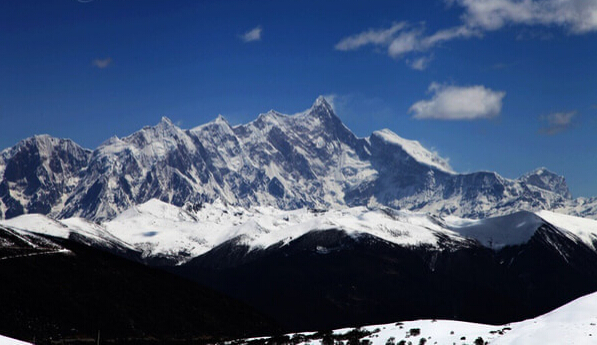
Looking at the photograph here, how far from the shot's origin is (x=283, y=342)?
133500mm

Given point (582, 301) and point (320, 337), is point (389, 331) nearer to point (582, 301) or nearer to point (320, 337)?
point (320, 337)

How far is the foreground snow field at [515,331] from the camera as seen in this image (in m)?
82.4

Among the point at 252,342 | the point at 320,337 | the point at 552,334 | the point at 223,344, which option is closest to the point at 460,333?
the point at 552,334

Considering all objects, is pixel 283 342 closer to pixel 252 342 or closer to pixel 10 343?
pixel 252 342

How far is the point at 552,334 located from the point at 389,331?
38.5 meters

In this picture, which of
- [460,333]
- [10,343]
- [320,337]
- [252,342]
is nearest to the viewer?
[10,343]

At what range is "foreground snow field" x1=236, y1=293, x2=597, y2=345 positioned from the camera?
270 ft

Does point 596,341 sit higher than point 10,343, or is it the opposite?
point 10,343

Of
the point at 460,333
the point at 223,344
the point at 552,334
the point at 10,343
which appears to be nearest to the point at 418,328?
the point at 460,333

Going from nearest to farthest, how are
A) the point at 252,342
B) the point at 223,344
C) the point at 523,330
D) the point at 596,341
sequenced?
the point at 596,341, the point at 523,330, the point at 252,342, the point at 223,344

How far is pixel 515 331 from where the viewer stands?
90.9 meters

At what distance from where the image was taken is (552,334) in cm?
8269

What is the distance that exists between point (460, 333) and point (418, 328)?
7751mm

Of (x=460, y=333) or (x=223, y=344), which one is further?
(x=223, y=344)
